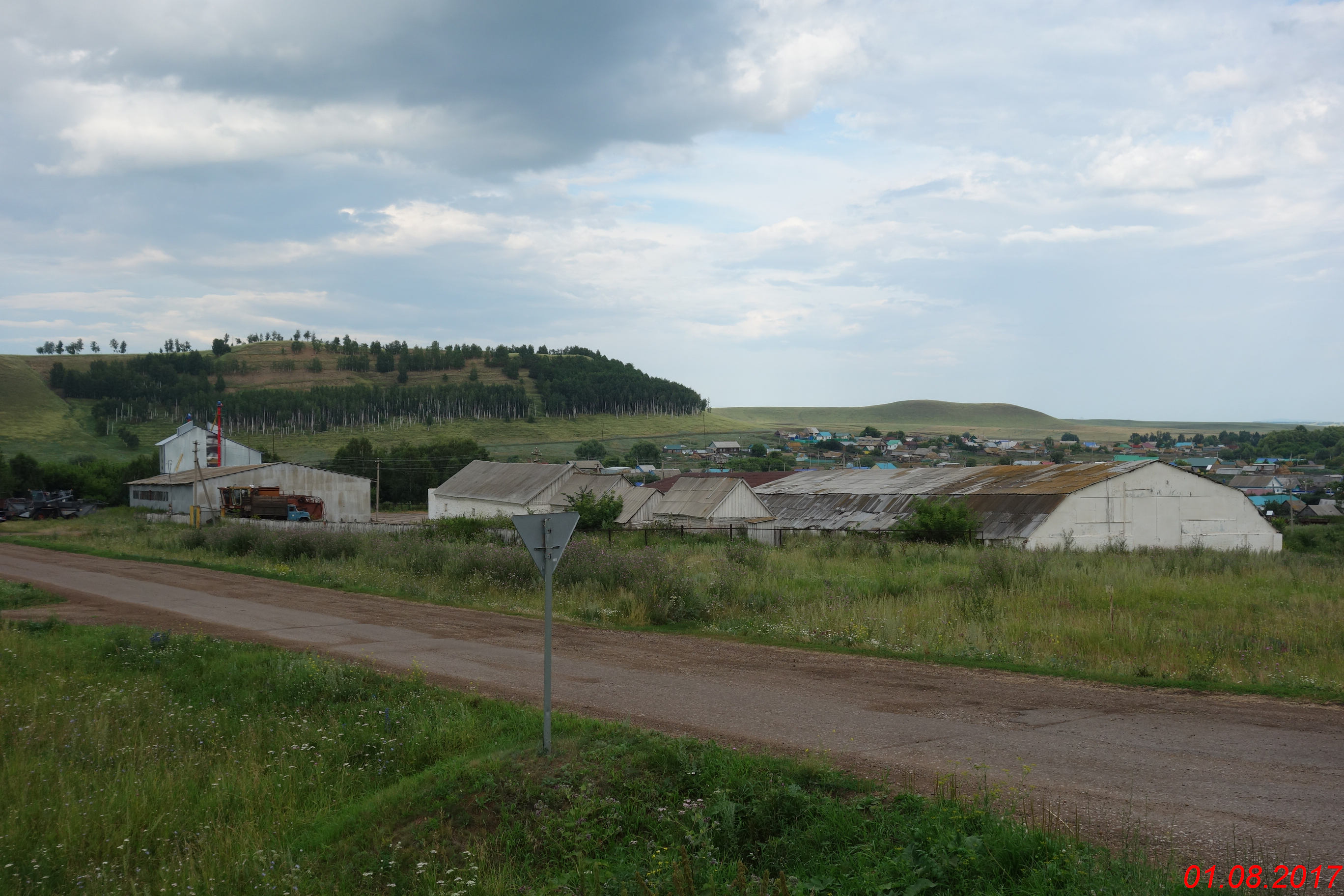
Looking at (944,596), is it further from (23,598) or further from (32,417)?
(32,417)

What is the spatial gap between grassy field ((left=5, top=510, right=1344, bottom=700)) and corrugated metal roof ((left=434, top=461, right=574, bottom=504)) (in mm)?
27051

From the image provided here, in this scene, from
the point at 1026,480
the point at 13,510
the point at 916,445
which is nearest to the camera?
the point at 1026,480

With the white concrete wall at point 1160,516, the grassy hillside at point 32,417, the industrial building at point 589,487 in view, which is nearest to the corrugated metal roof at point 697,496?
the industrial building at point 589,487

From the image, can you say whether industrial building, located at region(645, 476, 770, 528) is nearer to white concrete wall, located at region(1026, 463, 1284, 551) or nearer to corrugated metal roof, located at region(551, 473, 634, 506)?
corrugated metal roof, located at region(551, 473, 634, 506)

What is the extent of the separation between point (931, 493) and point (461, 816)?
38214 millimetres

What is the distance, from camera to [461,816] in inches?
286

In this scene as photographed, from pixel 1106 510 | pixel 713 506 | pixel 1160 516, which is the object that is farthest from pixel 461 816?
pixel 713 506

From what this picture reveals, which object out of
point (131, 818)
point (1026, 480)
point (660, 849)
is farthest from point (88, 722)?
point (1026, 480)

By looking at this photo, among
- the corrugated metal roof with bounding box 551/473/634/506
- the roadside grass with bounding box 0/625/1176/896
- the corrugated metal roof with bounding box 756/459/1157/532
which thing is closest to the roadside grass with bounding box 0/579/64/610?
the roadside grass with bounding box 0/625/1176/896

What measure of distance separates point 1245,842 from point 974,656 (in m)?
7.18

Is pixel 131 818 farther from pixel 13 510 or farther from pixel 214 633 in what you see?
pixel 13 510

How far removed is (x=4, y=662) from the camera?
13.4 m

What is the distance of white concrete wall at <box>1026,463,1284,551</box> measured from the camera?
34.9m

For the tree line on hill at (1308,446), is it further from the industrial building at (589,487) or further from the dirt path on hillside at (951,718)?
the dirt path on hillside at (951,718)
